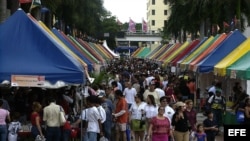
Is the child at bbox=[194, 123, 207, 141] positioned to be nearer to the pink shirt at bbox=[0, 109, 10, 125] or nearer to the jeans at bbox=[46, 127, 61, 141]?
the jeans at bbox=[46, 127, 61, 141]

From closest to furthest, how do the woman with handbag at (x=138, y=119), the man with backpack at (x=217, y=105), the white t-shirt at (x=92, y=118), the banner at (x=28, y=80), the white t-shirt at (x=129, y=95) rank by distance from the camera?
the banner at (x=28, y=80), the white t-shirt at (x=92, y=118), the woman with handbag at (x=138, y=119), the man with backpack at (x=217, y=105), the white t-shirt at (x=129, y=95)

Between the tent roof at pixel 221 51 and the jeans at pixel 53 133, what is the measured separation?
32.0 feet

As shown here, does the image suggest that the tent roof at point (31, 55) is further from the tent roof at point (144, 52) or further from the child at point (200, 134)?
the tent roof at point (144, 52)

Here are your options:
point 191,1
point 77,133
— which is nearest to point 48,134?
Result: point 77,133

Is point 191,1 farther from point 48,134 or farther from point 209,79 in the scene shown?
point 48,134

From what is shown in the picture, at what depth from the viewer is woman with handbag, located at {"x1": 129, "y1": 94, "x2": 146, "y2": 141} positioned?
15.5m

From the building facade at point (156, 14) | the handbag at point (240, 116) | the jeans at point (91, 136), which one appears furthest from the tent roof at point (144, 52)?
the building facade at point (156, 14)

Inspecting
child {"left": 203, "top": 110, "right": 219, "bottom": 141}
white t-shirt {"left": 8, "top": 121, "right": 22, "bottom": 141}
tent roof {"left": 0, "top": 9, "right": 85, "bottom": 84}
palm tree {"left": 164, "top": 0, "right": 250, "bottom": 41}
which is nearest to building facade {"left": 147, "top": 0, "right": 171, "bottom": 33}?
palm tree {"left": 164, "top": 0, "right": 250, "bottom": 41}

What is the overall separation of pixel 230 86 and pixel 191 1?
21914mm

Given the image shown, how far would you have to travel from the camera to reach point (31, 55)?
42.2ft

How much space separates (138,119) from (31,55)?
13.0 ft

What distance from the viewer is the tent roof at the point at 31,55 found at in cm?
1227

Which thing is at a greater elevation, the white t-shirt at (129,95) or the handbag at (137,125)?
the white t-shirt at (129,95)

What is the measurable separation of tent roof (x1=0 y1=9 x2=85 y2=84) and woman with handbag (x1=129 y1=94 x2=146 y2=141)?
10.5 feet
